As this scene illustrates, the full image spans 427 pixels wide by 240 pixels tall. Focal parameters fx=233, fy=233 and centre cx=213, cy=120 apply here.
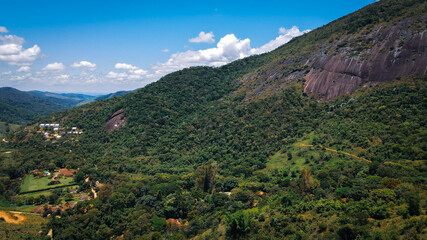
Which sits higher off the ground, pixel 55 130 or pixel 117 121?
pixel 117 121

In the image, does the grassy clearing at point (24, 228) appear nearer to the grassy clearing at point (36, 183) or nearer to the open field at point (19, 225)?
the open field at point (19, 225)

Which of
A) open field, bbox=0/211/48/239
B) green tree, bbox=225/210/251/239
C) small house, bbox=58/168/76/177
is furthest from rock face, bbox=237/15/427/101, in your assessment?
open field, bbox=0/211/48/239

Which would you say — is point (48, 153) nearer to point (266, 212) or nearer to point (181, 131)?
point (181, 131)

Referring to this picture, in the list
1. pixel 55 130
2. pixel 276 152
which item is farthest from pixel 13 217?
pixel 55 130

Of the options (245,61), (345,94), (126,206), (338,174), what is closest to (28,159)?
(126,206)

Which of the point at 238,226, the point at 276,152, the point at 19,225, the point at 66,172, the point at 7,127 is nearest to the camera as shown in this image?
the point at 238,226

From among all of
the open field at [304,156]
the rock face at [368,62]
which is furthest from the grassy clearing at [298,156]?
the rock face at [368,62]

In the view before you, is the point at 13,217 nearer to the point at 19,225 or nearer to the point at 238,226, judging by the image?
the point at 19,225
